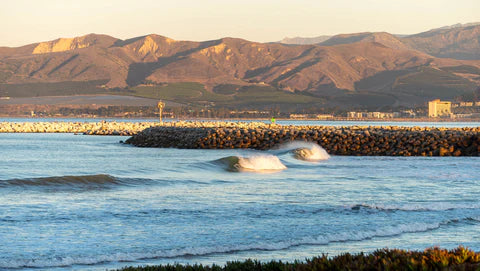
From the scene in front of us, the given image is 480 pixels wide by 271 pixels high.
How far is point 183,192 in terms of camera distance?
712 inches

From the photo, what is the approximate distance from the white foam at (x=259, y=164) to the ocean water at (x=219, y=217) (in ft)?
12.3

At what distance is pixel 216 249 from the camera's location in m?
10.8

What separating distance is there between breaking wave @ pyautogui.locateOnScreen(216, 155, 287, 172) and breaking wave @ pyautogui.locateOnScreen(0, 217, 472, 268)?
46.3 ft

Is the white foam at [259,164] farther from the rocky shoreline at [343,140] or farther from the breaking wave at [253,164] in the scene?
the rocky shoreline at [343,140]

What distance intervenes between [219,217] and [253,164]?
1424 centimetres

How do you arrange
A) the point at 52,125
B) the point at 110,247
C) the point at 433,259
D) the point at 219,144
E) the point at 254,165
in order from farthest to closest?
1. the point at 52,125
2. the point at 219,144
3. the point at 254,165
4. the point at 110,247
5. the point at 433,259

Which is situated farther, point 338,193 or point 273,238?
point 338,193

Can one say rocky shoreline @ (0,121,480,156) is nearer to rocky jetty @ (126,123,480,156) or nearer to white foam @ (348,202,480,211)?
rocky jetty @ (126,123,480,156)

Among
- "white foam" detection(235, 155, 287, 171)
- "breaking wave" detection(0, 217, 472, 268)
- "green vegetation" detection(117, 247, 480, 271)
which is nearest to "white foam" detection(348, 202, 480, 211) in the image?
"breaking wave" detection(0, 217, 472, 268)

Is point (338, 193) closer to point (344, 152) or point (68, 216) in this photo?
point (68, 216)

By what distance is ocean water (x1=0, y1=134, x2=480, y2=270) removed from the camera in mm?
10578

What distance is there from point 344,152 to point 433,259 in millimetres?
35613

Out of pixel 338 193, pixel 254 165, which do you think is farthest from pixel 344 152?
pixel 338 193

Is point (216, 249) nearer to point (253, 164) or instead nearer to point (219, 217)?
point (219, 217)
